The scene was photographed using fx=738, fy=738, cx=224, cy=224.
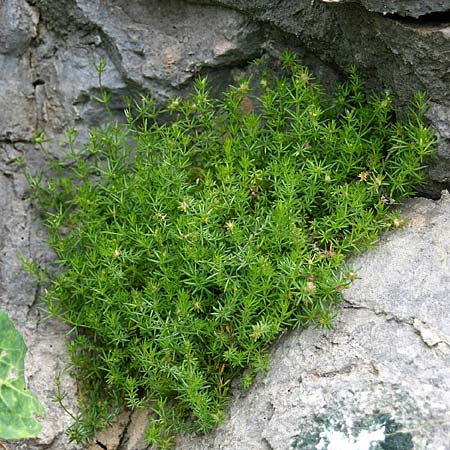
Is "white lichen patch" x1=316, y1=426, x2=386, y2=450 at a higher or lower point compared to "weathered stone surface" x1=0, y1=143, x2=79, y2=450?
higher

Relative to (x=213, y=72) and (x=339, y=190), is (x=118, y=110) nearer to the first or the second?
(x=213, y=72)

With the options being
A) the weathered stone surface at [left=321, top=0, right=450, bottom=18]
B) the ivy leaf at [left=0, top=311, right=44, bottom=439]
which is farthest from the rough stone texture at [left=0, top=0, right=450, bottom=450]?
the ivy leaf at [left=0, top=311, right=44, bottom=439]

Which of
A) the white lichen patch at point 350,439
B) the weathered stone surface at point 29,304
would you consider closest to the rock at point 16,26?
the weathered stone surface at point 29,304

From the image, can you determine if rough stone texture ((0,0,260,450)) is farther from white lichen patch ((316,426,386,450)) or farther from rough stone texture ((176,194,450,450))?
white lichen patch ((316,426,386,450))

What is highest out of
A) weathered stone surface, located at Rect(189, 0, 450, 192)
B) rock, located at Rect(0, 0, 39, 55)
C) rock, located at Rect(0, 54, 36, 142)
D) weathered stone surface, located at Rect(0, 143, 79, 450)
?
weathered stone surface, located at Rect(189, 0, 450, 192)

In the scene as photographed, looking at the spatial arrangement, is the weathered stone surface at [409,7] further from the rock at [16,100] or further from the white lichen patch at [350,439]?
the rock at [16,100]
